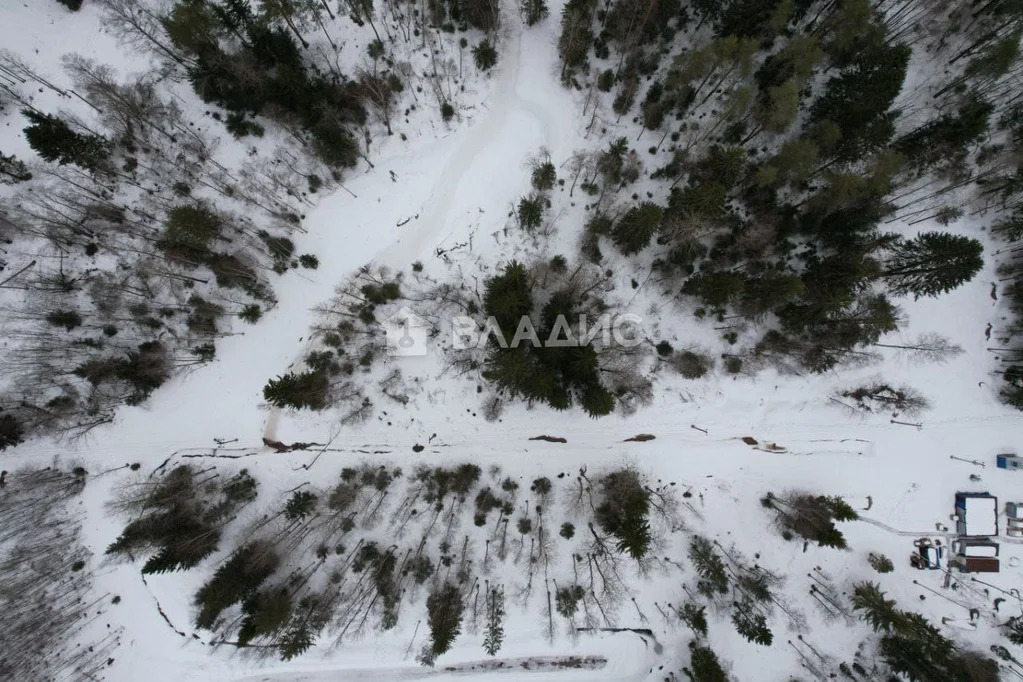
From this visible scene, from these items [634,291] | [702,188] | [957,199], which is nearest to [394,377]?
[634,291]

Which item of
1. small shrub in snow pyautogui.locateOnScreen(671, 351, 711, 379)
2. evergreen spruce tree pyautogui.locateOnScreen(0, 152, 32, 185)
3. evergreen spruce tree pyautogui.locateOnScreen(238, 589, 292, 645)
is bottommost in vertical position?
evergreen spruce tree pyautogui.locateOnScreen(238, 589, 292, 645)

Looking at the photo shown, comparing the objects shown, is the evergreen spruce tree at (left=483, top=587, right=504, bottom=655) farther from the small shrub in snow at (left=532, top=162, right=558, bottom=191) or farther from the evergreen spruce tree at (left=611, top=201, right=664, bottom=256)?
the small shrub in snow at (left=532, top=162, right=558, bottom=191)

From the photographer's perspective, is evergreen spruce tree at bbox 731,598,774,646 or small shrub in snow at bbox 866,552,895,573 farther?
small shrub in snow at bbox 866,552,895,573

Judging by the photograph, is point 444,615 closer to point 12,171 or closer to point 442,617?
point 442,617

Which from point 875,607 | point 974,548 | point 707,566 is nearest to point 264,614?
point 707,566

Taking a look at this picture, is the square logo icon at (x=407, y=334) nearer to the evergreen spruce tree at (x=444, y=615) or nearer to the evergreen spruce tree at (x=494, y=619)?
the evergreen spruce tree at (x=444, y=615)

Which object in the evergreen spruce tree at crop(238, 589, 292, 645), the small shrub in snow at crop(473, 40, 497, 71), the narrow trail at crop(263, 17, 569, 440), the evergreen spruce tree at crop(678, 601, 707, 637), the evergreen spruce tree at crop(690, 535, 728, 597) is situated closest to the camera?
the evergreen spruce tree at crop(238, 589, 292, 645)

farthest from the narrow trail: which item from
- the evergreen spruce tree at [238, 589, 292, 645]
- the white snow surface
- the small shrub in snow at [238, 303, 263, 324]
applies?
the evergreen spruce tree at [238, 589, 292, 645]
